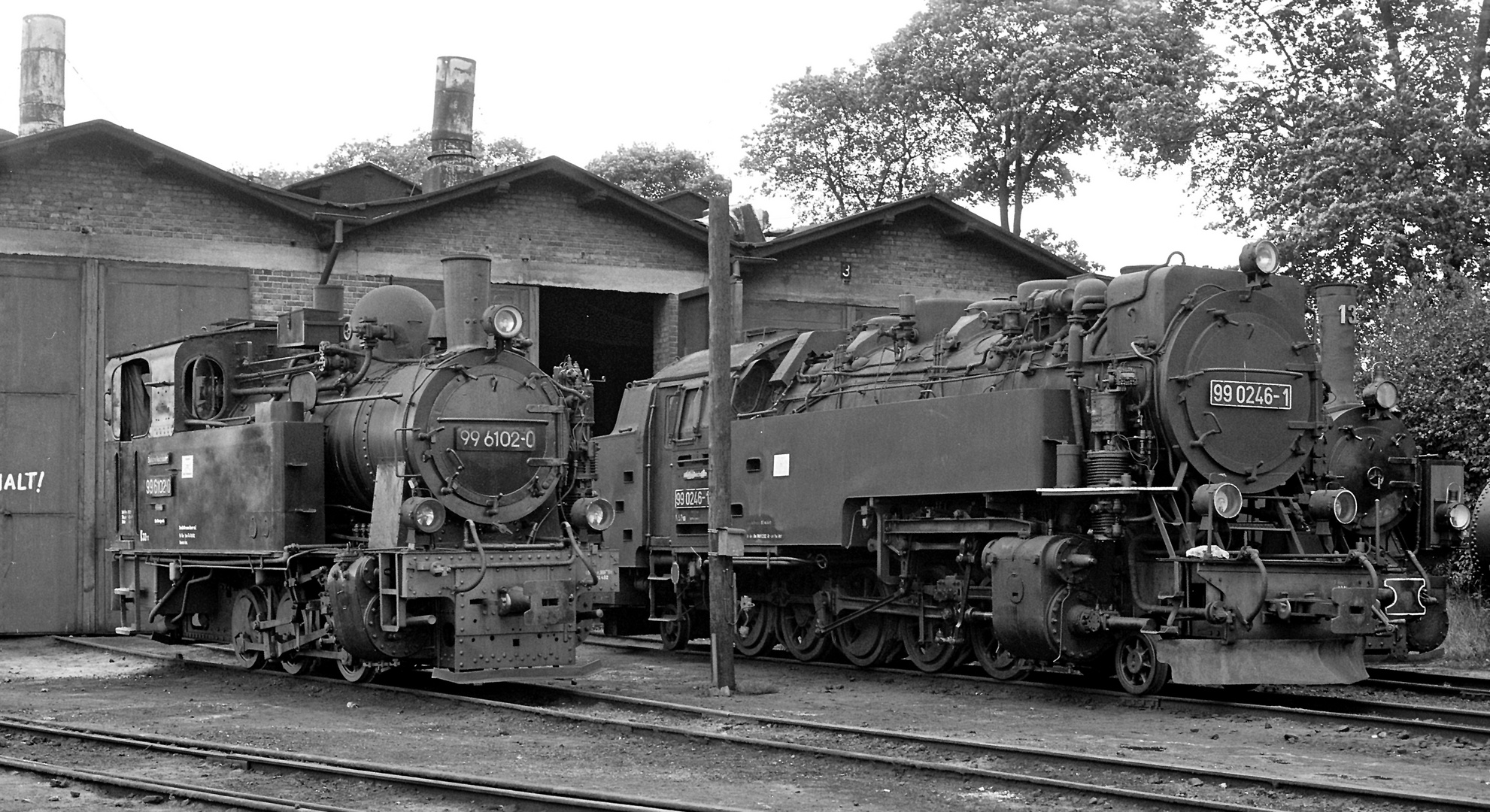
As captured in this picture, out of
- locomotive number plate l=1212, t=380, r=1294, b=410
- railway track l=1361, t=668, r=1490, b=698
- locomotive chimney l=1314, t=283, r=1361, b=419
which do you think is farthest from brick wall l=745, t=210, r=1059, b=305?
locomotive number plate l=1212, t=380, r=1294, b=410

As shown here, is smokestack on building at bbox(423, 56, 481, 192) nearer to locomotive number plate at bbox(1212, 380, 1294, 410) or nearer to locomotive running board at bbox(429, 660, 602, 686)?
locomotive running board at bbox(429, 660, 602, 686)

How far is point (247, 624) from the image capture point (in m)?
13.3

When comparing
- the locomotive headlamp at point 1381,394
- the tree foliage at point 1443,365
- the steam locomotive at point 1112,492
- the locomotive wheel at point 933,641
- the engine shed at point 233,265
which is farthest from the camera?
the engine shed at point 233,265

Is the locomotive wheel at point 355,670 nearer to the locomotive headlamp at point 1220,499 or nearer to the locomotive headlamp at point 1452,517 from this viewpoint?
the locomotive headlamp at point 1220,499

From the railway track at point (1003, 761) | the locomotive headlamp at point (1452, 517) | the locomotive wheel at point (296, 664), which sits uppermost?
the locomotive headlamp at point (1452, 517)

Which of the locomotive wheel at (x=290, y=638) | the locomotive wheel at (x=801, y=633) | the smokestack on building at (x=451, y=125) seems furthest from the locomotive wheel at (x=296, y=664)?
the smokestack on building at (x=451, y=125)

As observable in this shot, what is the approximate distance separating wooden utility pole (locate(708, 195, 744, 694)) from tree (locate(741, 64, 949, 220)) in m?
27.8

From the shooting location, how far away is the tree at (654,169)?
47.3m

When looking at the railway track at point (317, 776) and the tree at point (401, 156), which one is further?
the tree at point (401, 156)

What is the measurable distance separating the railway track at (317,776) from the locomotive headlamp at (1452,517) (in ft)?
27.7

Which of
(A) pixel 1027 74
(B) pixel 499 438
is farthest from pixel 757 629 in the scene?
(A) pixel 1027 74

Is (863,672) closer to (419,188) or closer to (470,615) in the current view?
(470,615)

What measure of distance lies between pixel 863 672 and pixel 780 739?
4277mm

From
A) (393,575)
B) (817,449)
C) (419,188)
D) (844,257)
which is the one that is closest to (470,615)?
(393,575)
